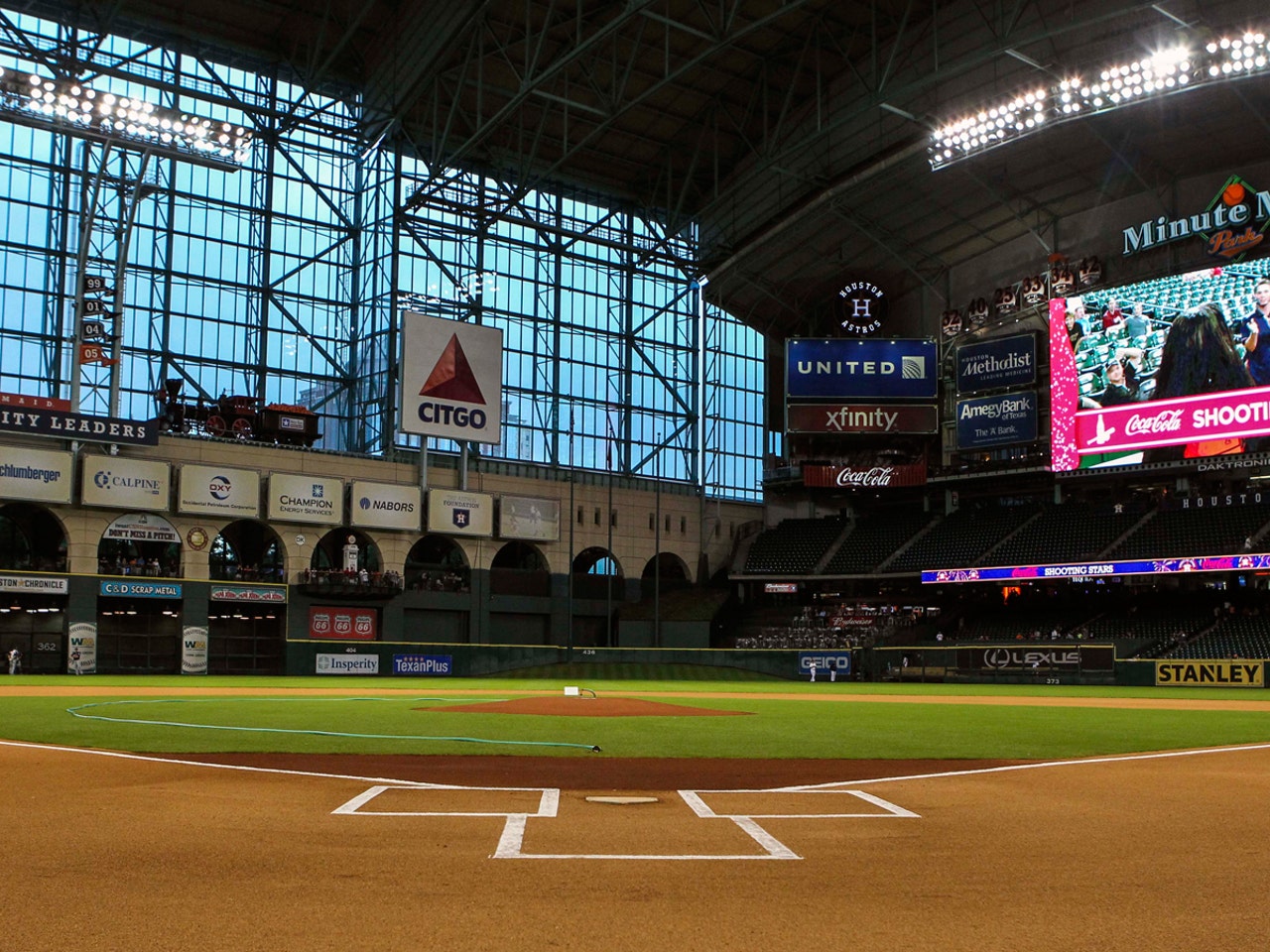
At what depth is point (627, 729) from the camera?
57.5 feet

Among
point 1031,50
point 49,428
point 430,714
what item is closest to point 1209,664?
point 1031,50

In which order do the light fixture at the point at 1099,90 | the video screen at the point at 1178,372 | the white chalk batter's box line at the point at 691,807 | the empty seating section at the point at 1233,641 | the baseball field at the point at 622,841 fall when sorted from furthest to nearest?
the video screen at the point at 1178,372
the empty seating section at the point at 1233,641
the light fixture at the point at 1099,90
the white chalk batter's box line at the point at 691,807
the baseball field at the point at 622,841

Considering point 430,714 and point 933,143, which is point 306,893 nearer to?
point 430,714

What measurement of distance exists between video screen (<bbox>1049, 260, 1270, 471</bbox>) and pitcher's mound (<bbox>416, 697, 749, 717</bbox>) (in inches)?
1224

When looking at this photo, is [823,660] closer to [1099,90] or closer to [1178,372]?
[1178,372]

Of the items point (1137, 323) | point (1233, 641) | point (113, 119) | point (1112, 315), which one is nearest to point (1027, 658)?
point (1233, 641)

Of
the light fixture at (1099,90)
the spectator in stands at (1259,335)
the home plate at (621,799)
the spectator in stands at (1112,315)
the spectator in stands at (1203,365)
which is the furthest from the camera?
the spectator in stands at (1112,315)

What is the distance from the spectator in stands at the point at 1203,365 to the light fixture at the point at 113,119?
37.7m

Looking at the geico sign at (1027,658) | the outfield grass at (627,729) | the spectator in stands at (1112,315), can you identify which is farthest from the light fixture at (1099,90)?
the outfield grass at (627,729)

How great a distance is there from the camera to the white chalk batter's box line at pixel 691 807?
22.1 ft

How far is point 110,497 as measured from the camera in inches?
1954

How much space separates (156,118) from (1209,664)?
43124 millimetres

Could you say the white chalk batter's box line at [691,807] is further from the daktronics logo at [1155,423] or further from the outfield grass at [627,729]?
the daktronics logo at [1155,423]

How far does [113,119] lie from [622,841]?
44548mm
